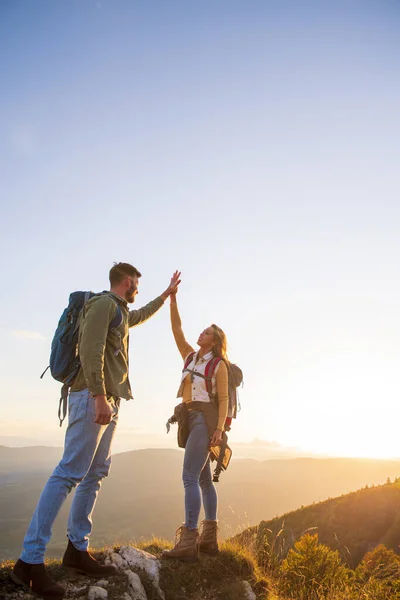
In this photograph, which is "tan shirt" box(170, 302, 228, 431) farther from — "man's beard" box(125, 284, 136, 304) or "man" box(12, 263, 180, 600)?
"man's beard" box(125, 284, 136, 304)

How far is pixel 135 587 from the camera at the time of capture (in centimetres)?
411

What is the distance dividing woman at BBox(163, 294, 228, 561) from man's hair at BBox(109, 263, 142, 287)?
1.63 meters

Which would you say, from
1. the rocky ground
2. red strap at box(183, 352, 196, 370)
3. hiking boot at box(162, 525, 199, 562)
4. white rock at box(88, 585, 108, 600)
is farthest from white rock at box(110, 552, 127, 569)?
red strap at box(183, 352, 196, 370)

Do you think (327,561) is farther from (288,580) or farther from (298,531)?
(298,531)

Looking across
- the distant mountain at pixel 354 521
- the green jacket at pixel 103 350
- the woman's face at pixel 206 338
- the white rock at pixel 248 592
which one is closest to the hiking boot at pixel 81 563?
the green jacket at pixel 103 350

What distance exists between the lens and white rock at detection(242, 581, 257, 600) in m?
4.69

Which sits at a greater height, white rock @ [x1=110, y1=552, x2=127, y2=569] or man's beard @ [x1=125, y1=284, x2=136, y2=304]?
man's beard @ [x1=125, y1=284, x2=136, y2=304]

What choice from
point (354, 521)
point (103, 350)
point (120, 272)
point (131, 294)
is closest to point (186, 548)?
point (103, 350)

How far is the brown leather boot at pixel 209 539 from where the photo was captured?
5.30 m

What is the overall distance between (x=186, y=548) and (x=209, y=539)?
0.51 metres

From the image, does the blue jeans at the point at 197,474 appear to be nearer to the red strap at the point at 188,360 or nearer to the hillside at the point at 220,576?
the hillside at the point at 220,576

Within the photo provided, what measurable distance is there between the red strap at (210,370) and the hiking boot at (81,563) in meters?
2.29

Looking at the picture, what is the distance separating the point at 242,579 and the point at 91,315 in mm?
3953

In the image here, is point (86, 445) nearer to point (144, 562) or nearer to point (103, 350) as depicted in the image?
point (103, 350)
